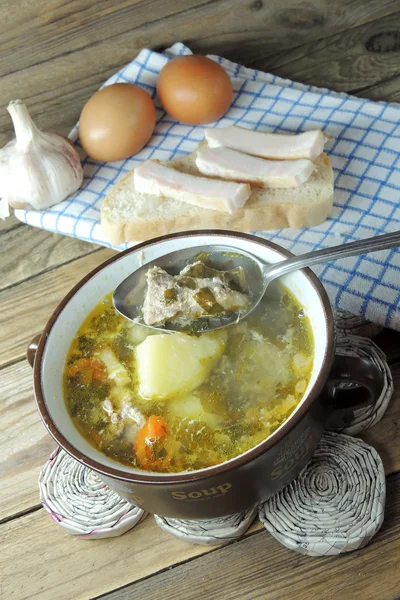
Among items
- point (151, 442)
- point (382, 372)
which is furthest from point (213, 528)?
point (382, 372)

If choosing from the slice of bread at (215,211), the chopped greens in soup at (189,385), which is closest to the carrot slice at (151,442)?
the chopped greens in soup at (189,385)

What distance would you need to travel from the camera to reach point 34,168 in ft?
6.61

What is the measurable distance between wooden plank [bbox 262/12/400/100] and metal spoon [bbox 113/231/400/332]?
3.87 feet

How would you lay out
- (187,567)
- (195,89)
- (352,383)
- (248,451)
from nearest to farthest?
(248,451) → (352,383) → (187,567) → (195,89)

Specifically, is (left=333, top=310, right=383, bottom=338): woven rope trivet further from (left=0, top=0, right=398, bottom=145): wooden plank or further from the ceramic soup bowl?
(left=0, top=0, right=398, bottom=145): wooden plank

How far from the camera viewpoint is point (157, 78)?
2.31 metres

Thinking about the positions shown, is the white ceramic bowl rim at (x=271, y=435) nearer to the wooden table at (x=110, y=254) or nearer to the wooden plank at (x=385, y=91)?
the wooden table at (x=110, y=254)

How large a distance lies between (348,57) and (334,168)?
1.97 feet

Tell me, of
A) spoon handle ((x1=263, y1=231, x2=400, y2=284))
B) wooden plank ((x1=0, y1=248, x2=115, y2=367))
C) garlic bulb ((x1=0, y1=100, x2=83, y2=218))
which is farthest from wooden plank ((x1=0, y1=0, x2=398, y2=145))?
spoon handle ((x1=263, y1=231, x2=400, y2=284))

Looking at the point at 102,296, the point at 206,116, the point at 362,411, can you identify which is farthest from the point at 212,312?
the point at 206,116

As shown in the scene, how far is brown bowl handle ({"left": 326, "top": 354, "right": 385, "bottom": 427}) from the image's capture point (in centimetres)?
114

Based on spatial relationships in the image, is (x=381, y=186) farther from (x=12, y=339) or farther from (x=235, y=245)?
(x=12, y=339)

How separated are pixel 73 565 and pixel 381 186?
124 centimetres

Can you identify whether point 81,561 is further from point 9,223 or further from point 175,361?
point 9,223
